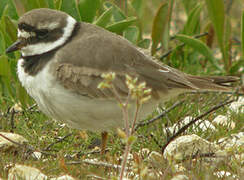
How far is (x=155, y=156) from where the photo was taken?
349 centimetres

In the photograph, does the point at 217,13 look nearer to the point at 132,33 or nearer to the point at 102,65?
the point at 132,33

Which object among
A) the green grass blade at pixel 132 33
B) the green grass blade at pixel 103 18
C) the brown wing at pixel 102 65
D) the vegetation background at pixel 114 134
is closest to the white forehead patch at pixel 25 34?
the brown wing at pixel 102 65

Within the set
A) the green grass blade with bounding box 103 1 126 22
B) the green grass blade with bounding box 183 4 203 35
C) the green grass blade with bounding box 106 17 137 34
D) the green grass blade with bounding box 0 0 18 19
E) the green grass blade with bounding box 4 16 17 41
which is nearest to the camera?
the green grass blade with bounding box 4 16 17 41

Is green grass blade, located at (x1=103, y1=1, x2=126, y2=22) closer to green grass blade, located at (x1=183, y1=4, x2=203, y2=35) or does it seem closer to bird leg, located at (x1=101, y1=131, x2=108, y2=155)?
green grass blade, located at (x1=183, y1=4, x2=203, y2=35)

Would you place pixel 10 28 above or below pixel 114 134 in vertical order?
above

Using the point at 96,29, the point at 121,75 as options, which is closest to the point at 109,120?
the point at 121,75

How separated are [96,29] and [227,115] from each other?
57.7 inches

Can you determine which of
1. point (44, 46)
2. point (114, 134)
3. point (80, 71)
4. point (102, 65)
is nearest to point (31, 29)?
point (44, 46)

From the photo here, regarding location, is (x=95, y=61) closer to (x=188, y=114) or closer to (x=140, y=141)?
(x=140, y=141)

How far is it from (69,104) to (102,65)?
0.38 meters

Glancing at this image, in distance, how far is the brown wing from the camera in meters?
3.57

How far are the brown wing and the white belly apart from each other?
0.19 ft

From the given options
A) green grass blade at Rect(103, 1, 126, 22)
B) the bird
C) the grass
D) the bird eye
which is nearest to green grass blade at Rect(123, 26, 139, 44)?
green grass blade at Rect(103, 1, 126, 22)

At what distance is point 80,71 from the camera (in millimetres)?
3607
